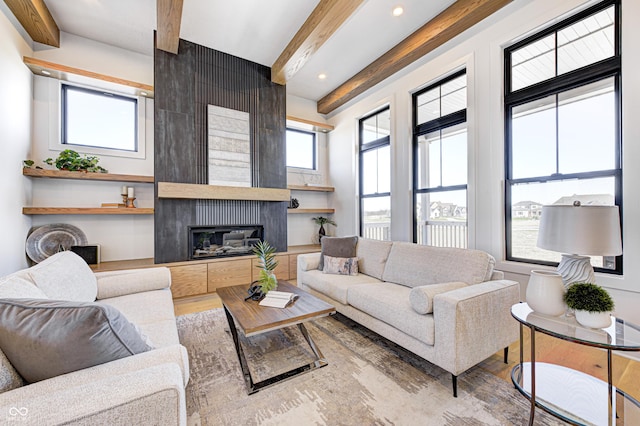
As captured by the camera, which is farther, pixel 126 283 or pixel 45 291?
pixel 126 283

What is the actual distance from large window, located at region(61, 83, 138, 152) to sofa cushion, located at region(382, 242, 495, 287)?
3.79 m

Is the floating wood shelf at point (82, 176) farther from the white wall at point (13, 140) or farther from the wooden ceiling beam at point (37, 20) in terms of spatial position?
the wooden ceiling beam at point (37, 20)

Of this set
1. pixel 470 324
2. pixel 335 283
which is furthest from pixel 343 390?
pixel 335 283

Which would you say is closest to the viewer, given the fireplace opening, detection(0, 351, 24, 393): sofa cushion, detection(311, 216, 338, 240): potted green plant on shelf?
detection(0, 351, 24, 393): sofa cushion

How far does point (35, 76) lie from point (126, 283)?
2.94 m

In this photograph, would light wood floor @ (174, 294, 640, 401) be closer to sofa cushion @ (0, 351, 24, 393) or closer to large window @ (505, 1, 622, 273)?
large window @ (505, 1, 622, 273)

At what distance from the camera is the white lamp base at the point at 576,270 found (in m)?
1.51

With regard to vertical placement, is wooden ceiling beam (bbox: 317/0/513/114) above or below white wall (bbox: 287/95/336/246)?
above

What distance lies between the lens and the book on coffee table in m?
2.09

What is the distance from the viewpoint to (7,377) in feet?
2.83

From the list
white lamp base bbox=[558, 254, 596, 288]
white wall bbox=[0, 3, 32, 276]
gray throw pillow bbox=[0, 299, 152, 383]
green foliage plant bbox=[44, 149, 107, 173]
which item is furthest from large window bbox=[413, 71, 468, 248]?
white wall bbox=[0, 3, 32, 276]

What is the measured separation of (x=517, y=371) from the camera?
1.70 metres

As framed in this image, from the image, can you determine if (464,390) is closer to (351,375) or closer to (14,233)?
(351,375)

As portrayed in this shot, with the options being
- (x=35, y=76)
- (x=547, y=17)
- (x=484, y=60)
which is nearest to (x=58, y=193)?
(x=35, y=76)
